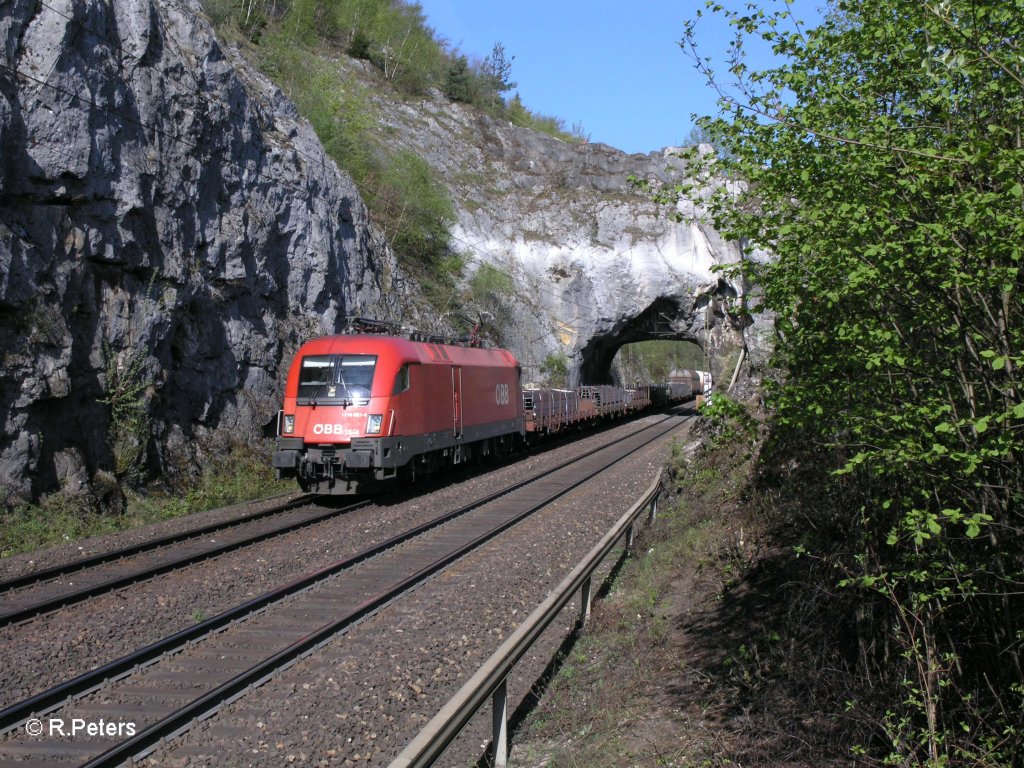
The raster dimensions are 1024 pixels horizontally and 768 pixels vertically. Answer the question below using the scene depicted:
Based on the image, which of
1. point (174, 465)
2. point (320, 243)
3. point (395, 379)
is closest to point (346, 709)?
point (395, 379)

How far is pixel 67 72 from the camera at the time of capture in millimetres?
16016

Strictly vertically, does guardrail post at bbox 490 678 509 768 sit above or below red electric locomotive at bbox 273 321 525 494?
below

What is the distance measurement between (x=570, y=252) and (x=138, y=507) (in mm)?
33776

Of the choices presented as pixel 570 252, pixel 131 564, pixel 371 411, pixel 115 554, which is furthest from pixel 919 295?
pixel 570 252

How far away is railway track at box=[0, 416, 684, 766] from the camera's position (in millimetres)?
5543

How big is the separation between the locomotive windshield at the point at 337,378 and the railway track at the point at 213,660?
410cm

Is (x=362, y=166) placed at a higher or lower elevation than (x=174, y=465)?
higher

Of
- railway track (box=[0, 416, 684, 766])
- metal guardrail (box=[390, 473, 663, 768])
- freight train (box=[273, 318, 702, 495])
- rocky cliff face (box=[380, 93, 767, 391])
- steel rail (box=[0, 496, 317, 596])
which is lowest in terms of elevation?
railway track (box=[0, 416, 684, 766])

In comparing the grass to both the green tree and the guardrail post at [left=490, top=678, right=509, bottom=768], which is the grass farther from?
the green tree

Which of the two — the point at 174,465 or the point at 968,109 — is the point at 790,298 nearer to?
the point at 968,109

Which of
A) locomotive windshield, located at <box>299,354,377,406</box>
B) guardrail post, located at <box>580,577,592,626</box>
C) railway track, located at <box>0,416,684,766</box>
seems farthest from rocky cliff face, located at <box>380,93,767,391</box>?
guardrail post, located at <box>580,577,592,626</box>

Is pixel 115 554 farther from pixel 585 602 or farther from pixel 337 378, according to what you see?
pixel 585 602

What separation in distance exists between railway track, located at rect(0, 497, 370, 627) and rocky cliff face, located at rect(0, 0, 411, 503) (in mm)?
3429

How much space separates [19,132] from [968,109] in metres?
16.0
